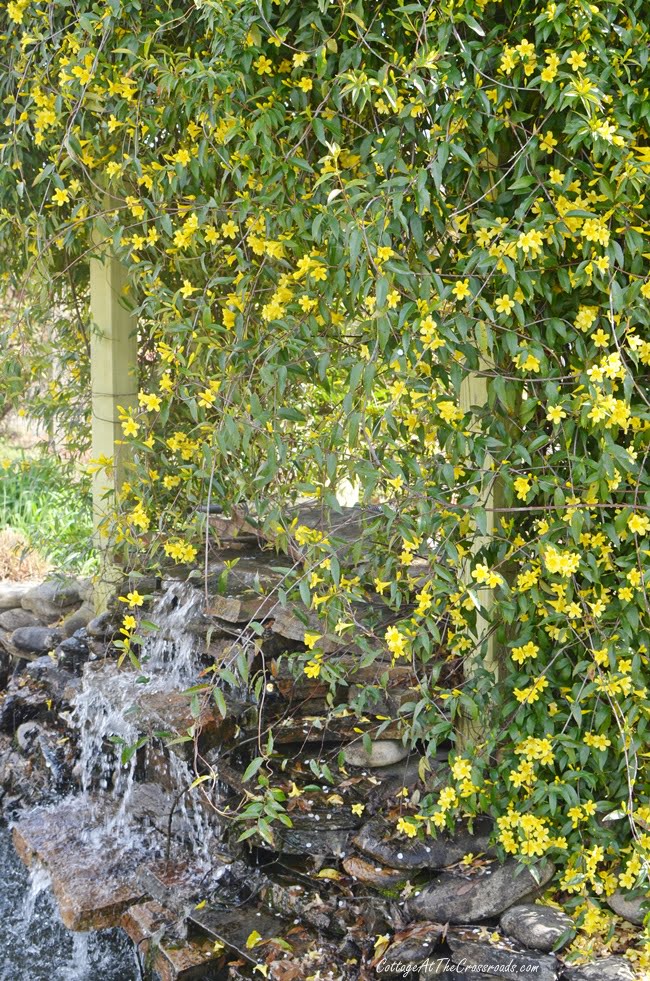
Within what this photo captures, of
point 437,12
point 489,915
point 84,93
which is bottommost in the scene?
point 489,915

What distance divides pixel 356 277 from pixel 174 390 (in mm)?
756

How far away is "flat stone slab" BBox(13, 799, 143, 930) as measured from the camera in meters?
2.66

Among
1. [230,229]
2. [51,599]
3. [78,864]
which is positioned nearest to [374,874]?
[78,864]

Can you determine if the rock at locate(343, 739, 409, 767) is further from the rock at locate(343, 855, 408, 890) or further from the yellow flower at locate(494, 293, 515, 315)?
the yellow flower at locate(494, 293, 515, 315)

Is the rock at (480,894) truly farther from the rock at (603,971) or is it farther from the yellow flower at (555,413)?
the yellow flower at (555,413)

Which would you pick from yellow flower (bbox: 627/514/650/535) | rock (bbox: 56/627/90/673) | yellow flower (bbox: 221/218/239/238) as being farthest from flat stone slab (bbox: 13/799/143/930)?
yellow flower (bbox: 221/218/239/238)

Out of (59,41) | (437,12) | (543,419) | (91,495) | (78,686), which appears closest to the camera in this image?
(437,12)

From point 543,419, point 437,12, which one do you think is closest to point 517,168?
point 437,12

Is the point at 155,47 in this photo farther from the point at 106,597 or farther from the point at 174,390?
the point at 106,597

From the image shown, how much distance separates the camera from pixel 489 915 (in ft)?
7.50

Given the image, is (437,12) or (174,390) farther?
(174,390)

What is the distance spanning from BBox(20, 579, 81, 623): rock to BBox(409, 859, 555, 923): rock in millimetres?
2289

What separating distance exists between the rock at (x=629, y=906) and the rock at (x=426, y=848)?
0.33 m

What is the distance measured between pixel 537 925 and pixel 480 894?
150 millimetres
